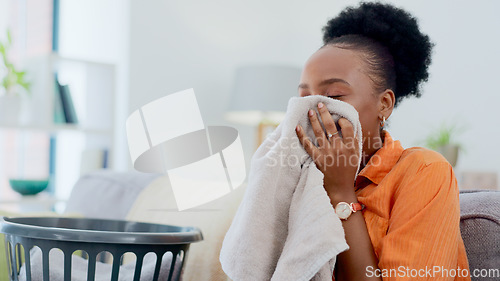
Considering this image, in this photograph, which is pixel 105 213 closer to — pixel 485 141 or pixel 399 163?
pixel 399 163

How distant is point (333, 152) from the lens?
92 centimetres

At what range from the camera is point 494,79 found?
2.64m

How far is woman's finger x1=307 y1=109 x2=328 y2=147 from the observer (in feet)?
3.03

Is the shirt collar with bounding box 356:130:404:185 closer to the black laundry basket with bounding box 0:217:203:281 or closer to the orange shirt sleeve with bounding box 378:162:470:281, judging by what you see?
the orange shirt sleeve with bounding box 378:162:470:281

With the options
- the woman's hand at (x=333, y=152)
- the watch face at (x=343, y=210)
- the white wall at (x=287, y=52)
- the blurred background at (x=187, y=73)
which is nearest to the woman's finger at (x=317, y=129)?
the woman's hand at (x=333, y=152)

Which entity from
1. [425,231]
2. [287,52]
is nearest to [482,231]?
[425,231]

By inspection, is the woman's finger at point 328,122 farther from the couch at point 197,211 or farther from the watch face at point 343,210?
the couch at point 197,211

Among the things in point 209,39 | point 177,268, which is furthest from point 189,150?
point 177,268

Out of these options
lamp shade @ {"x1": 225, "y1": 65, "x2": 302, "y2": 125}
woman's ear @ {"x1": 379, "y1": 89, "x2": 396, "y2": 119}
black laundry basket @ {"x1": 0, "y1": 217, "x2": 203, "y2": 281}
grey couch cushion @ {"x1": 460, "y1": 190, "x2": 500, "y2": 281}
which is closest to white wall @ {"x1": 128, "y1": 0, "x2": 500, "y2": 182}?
lamp shade @ {"x1": 225, "y1": 65, "x2": 302, "y2": 125}

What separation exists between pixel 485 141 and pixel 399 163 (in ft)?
6.47

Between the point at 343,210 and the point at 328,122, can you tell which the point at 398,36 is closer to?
the point at 328,122

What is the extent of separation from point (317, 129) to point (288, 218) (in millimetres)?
166

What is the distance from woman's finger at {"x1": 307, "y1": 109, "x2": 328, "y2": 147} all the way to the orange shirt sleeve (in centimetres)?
16

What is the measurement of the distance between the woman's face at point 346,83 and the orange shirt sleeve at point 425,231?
0.51ft
